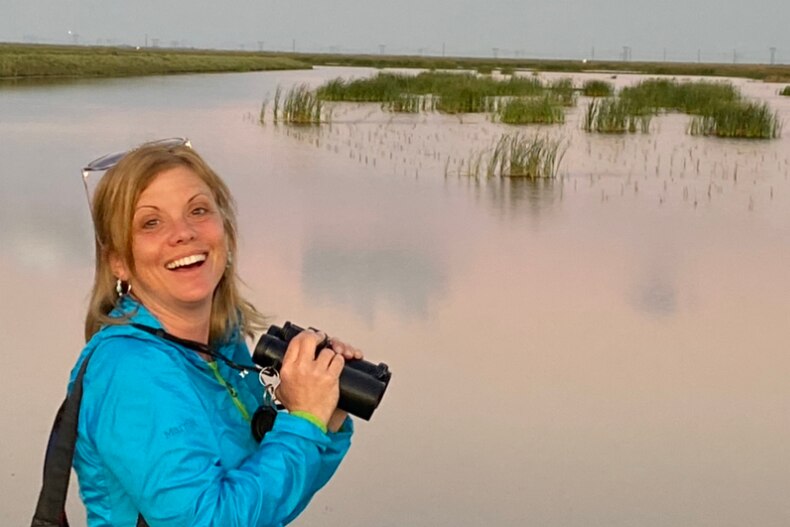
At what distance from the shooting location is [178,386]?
1.23m

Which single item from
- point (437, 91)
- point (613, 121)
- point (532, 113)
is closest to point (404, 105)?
point (532, 113)

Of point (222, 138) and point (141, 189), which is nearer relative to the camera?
point (141, 189)

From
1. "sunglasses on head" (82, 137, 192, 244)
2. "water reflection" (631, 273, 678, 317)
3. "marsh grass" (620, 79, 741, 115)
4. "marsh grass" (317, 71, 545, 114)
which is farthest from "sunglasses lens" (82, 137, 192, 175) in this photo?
"marsh grass" (317, 71, 545, 114)

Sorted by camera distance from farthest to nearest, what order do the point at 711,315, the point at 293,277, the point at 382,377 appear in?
the point at 293,277 < the point at 711,315 < the point at 382,377

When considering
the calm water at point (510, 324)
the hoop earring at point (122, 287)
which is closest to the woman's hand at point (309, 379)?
the hoop earring at point (122, 287)

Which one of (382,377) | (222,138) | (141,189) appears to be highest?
(141,189)

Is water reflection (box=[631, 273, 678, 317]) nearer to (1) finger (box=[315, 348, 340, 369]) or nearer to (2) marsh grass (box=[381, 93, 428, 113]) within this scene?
(1) finger (box=[315, 348, 340, 369])

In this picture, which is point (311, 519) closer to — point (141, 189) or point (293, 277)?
point (141, 189)

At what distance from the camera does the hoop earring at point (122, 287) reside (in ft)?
4.56

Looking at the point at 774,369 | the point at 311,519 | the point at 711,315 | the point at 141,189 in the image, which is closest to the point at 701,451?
the point at 774,369

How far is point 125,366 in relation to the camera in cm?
123

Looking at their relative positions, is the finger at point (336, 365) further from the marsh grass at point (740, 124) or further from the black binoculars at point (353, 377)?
the marsh grass at point (740, 124)

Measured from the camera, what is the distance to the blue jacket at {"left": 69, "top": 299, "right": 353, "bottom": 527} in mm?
1189

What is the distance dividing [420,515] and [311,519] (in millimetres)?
275
